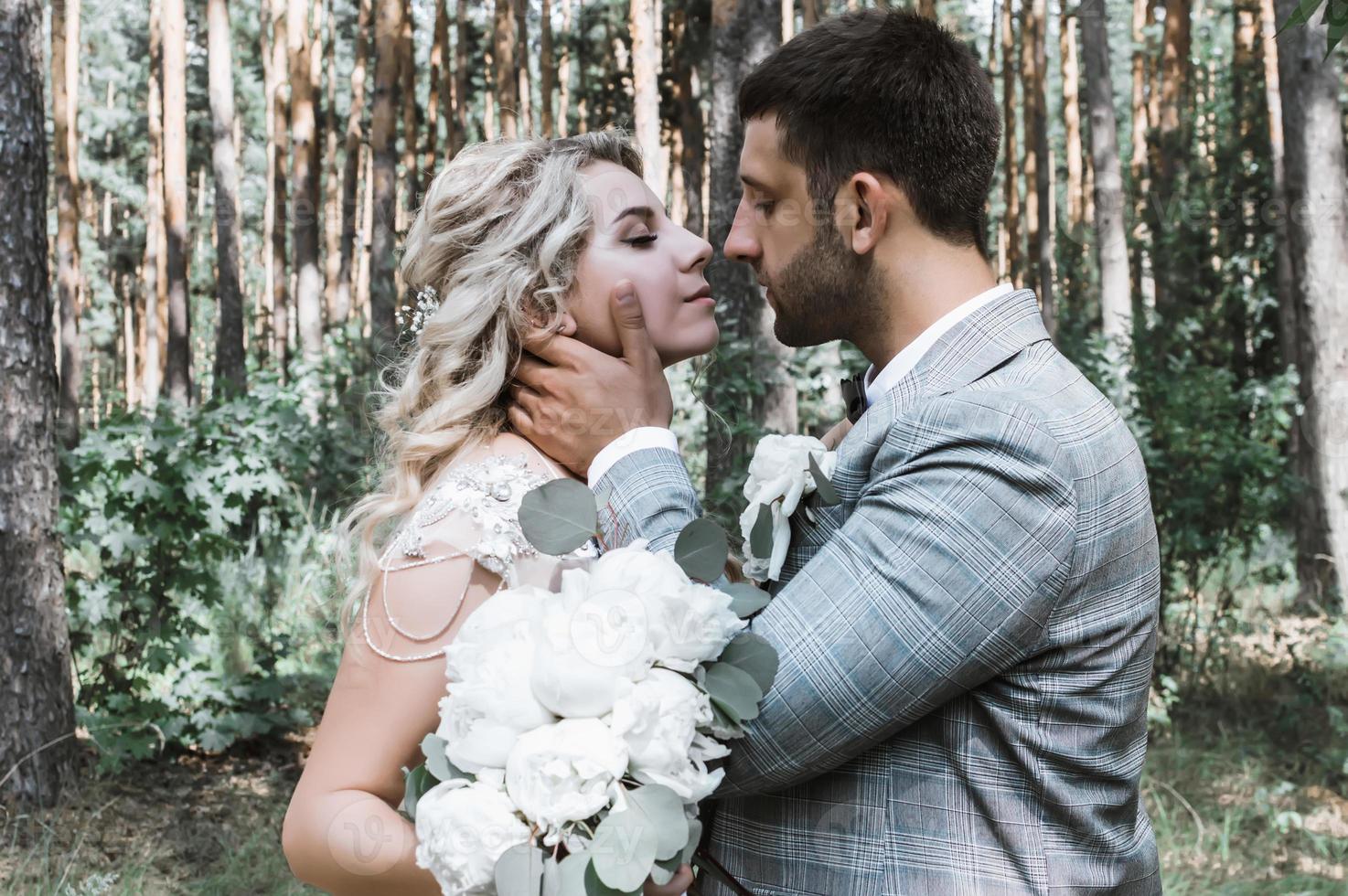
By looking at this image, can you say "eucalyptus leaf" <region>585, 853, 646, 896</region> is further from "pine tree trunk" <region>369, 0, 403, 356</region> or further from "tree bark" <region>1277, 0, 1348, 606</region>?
"pine tree trunk" <region>369, 0, 403, 356</region>

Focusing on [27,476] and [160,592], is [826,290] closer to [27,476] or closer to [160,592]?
[27,476]

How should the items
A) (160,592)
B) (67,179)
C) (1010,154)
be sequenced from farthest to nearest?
(1010,154) → (67,179) → (160,592)

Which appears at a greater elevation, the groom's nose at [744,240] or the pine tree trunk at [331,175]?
the groom's nose at [744,240]

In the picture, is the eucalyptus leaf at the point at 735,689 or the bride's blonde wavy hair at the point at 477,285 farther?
the bride's blonde wavy hair at the point at 477,285

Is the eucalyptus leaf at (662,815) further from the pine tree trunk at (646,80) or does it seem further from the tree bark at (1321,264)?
the pine tree trunk at (646,80)

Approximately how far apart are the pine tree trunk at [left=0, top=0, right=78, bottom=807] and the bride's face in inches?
133

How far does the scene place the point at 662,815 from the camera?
133cm

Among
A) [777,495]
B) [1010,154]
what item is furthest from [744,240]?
[1010,154]

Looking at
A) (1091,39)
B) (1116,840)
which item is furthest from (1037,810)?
(1091,39)

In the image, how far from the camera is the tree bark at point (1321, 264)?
7191mm

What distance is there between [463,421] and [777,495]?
870 millimetres

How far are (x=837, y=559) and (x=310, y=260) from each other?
1596 centimetres

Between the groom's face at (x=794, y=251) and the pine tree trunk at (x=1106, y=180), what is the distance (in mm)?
9778

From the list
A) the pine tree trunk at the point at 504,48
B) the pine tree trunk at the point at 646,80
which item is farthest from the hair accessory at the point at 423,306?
the pine tree trunk at the point at 504,48
